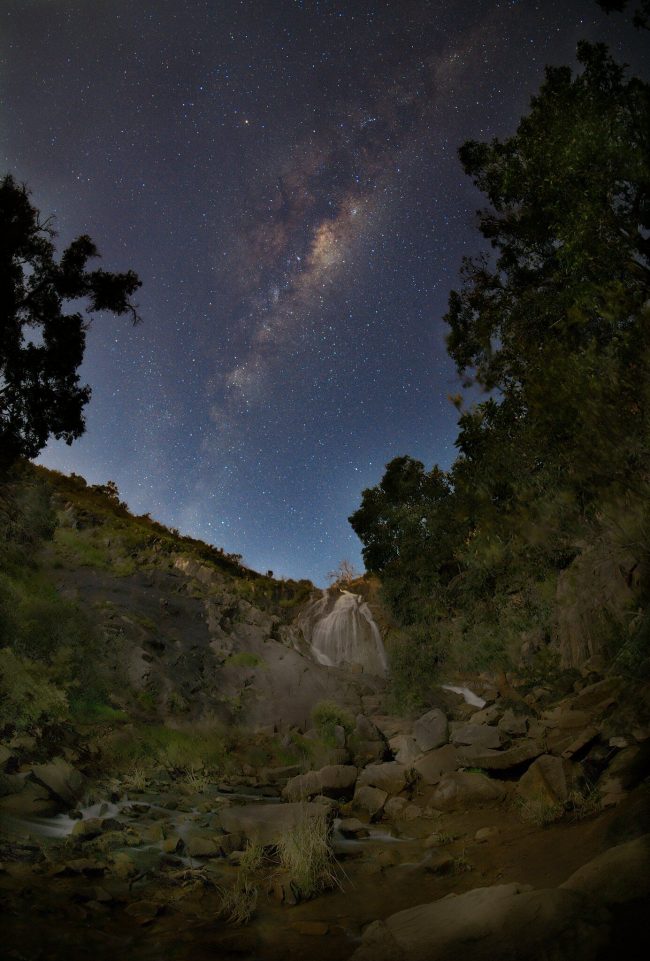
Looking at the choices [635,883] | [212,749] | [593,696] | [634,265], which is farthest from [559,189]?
[212,749]

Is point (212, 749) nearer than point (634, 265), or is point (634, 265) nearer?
point (634, 265)

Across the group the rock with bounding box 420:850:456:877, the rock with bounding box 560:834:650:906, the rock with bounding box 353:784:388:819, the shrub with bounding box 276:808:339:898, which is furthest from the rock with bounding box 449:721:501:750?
the rock with bounding box 560:834:650:906

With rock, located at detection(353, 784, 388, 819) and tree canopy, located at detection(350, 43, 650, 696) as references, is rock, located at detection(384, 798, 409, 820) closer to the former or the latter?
rock, located at detection(353, 784, 388, 819)

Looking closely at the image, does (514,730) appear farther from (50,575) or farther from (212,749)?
(50,575)

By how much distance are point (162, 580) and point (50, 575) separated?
6126mm

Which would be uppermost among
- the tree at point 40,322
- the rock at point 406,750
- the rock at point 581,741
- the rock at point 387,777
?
the tree at point 40,322

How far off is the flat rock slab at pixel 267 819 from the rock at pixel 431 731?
682 centimetres

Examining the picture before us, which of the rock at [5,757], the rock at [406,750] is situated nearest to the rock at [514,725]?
the rock at [406,750]

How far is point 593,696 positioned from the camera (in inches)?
511

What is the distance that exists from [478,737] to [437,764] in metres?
1.40

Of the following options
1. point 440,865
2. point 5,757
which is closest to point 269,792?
point 440,865

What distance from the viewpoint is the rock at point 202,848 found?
28.0 feet

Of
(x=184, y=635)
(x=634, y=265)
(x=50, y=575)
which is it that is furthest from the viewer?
(x=184, y=635)

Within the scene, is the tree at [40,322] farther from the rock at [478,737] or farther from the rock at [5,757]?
the rock at [478,737]
